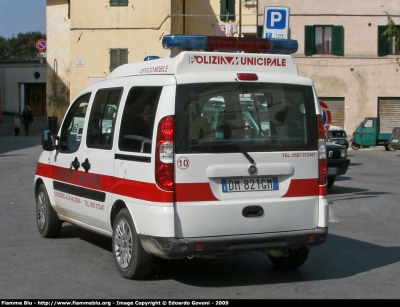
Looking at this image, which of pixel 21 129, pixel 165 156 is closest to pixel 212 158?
pixel 165 156

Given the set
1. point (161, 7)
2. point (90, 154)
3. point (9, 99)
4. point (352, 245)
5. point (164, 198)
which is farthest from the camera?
point (9, 99)

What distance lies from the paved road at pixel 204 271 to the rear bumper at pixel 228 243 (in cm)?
37

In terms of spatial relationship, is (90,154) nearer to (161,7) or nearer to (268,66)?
(268,66)

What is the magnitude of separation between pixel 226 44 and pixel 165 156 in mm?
1417

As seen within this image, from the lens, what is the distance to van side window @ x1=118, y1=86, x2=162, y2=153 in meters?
6.68

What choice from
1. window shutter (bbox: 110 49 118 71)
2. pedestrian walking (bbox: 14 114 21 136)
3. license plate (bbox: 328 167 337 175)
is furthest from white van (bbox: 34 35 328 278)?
pedestrian walking (bbox: 14 114 21 136)

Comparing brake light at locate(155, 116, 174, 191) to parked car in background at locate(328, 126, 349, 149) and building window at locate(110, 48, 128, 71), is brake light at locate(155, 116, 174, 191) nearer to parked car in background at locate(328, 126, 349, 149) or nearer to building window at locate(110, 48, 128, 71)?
parked car in background at locate(328, 126, 349, 149)

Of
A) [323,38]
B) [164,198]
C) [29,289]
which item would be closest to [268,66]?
[164,198]

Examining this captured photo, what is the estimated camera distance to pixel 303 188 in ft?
23.0

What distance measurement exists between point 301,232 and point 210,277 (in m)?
1.07

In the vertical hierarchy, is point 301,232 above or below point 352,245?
above

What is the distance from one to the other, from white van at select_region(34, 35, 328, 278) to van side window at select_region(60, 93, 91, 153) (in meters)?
0.80

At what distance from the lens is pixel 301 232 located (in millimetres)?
6941

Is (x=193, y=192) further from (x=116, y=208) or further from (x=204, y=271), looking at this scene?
(x=204, y=271)
